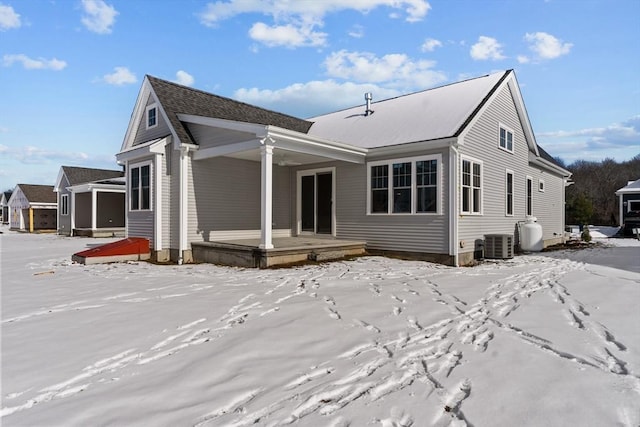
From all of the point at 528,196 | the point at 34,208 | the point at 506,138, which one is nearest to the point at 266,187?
the point at 506,138

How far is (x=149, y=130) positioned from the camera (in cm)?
1193

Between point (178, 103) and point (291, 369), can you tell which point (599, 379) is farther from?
point (178, 103)

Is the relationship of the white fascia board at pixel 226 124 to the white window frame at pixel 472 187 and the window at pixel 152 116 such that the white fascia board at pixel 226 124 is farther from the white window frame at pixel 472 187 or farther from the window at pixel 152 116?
the white window frame at pixel 472 187

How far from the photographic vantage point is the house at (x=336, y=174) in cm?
978

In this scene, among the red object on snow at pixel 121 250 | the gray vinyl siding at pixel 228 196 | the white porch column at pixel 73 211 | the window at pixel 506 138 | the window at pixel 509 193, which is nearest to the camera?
the red object on snow at pixel 121 250

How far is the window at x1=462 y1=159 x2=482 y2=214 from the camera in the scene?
1023 centimetres

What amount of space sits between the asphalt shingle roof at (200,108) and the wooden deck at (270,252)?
10.1ft

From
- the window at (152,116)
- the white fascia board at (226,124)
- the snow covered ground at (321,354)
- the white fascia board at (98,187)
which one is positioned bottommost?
the snow covered ground at (321,354)

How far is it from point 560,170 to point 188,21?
16726mm

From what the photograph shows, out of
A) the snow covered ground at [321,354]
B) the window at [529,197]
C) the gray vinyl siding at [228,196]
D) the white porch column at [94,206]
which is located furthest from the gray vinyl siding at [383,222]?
the white porch column at [94,206]

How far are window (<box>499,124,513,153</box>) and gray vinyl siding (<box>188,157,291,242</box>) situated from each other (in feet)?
23.1

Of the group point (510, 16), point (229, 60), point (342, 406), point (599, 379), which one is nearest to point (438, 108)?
point (510, 16)

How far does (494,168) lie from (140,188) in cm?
1076

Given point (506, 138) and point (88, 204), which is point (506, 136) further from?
point (88, 204)
